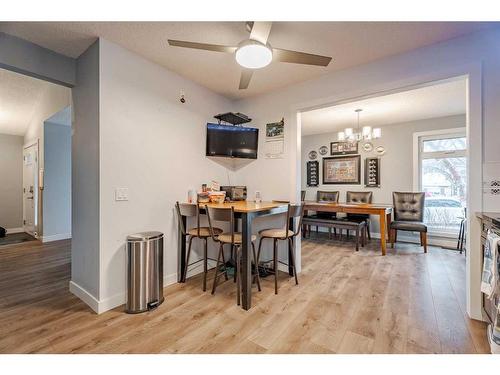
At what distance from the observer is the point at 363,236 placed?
14.3 ft

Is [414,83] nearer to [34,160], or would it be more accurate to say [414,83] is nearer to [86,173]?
[86,173]

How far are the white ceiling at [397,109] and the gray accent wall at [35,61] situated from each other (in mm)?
3033

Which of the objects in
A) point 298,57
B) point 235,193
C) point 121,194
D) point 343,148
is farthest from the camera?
point 343,148

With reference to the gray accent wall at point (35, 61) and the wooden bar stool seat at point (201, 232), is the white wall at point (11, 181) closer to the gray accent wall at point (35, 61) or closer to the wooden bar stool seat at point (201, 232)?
the gray accent wall at point (35, 61)

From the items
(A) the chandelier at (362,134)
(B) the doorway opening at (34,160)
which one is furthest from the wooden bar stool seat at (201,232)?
(A) the chandelier at (362,134)

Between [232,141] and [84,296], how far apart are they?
2318mm

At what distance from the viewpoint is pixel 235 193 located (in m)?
3.20

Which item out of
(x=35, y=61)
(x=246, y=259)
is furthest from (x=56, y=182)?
(x=246, y=259)

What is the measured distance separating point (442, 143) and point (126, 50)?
539 centimetres

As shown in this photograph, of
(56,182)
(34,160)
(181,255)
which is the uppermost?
(34,160)

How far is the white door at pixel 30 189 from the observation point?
4.73 m

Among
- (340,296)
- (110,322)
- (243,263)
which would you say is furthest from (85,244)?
(340,296)

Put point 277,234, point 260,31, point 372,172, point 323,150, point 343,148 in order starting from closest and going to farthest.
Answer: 1. point 260,31
2. point 277,234
3. point 372,172
4. point 343,148
5. point 323,150

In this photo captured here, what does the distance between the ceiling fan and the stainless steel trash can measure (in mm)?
1609
